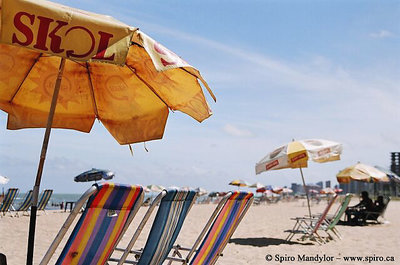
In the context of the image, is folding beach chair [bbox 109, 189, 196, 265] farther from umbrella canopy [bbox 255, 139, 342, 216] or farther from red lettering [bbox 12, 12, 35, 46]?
umbrella canopy [bbox 255, 139, 342, 216]

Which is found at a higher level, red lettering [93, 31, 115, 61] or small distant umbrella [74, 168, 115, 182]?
red lettering [93, 31, 115, 61]

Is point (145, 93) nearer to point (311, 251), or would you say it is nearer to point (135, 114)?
point (135, 114)

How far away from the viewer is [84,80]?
15.2 feet

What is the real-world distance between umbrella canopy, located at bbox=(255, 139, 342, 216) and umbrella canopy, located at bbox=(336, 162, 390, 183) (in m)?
4.70

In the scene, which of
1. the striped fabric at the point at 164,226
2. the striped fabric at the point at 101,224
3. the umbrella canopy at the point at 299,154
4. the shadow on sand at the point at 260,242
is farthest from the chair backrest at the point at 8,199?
the striped fabric at the point at 101,224

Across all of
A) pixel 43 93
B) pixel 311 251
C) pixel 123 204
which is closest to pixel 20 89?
pixel 43 93

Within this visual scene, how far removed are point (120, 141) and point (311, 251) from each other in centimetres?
406

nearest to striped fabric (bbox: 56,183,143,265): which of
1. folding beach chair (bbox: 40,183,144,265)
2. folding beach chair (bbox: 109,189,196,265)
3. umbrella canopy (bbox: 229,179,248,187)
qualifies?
folding beach chair (bbox: 40,183,144,265)

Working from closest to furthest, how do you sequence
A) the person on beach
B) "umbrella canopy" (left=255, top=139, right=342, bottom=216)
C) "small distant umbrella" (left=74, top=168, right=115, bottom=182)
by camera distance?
1. "umbrella canopy" (left=255, top=139, right=342, bottom=216)
2. the person on beach
3. "small distant umbrella" (left=74, top=168, right=115, bottom=182)

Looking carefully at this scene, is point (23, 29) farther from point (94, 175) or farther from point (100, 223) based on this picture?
point (94, 175)

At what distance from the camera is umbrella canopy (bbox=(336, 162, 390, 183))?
44.7 feet

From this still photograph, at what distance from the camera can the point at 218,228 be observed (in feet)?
12.1

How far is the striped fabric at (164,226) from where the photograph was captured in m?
2.96

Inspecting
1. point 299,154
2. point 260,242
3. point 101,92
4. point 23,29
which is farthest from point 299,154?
point 23,29
